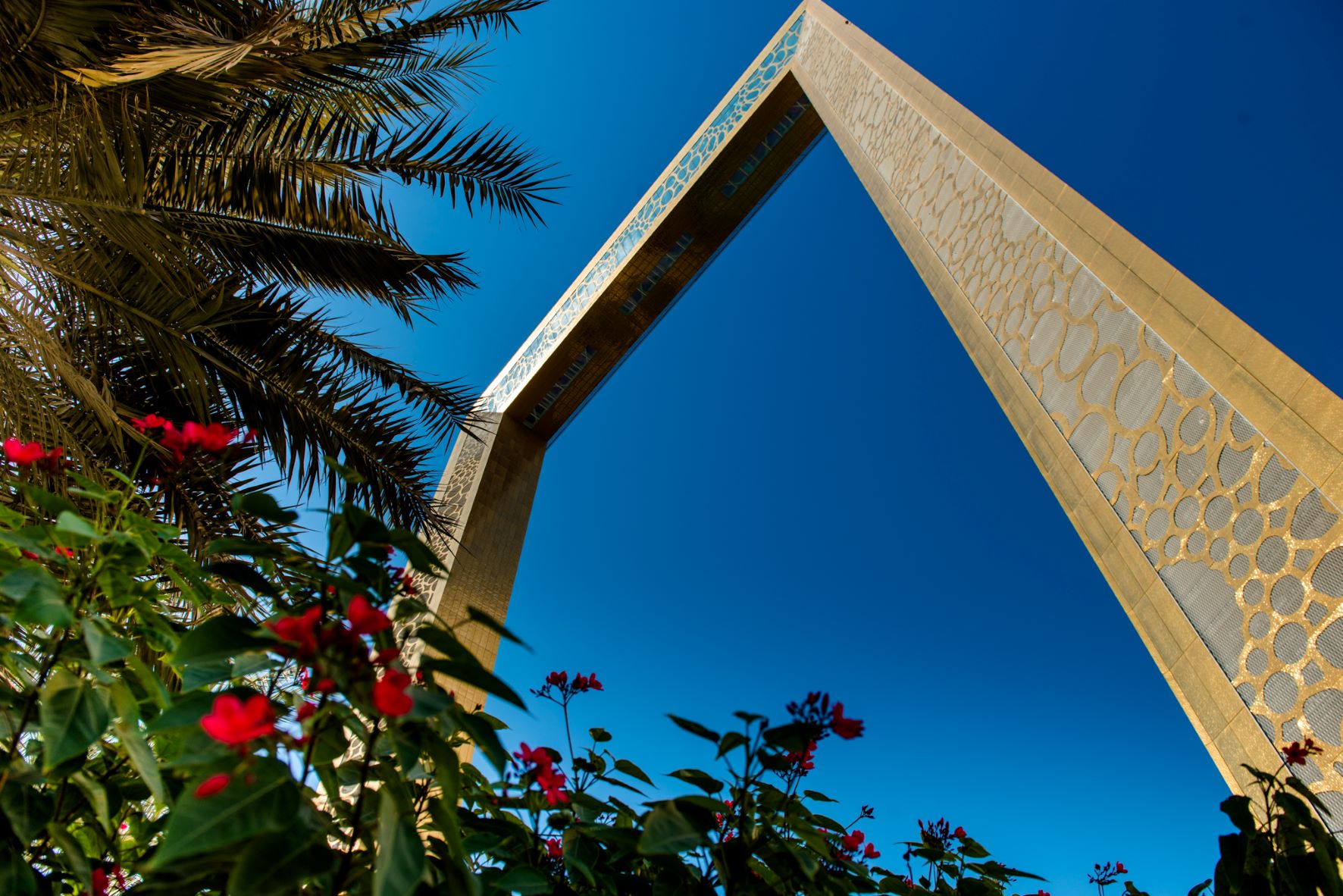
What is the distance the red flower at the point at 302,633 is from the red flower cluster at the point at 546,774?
364 mm

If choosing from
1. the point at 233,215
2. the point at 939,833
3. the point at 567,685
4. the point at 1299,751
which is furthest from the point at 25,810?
the point at 233,215

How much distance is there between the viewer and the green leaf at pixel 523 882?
66 centimetres

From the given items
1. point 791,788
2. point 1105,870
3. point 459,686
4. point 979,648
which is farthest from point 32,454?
point 979,648

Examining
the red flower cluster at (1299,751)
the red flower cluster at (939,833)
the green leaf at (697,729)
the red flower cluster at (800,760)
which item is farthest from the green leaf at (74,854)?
the red flower cluster at (1299,751)

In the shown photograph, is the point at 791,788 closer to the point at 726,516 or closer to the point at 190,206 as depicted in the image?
the point at 190,206

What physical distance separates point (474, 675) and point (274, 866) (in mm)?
169

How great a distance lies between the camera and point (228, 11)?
7.79ft

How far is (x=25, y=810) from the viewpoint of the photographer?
572 millimetres

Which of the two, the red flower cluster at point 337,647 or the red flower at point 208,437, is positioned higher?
the red flower at point 208,437

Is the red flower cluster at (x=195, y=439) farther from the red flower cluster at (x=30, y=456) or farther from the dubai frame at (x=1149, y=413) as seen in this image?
the dubai frame at (x=1149, y=413)

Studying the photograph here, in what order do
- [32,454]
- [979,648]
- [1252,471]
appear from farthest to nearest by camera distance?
[979,648]
[1252,471]
[32,454]

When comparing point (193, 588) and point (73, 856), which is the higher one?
point (193, 588)

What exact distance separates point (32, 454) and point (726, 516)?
6.69 meters

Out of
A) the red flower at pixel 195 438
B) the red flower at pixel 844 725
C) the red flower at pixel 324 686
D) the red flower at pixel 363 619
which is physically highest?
the red flower at pixel 195 438
